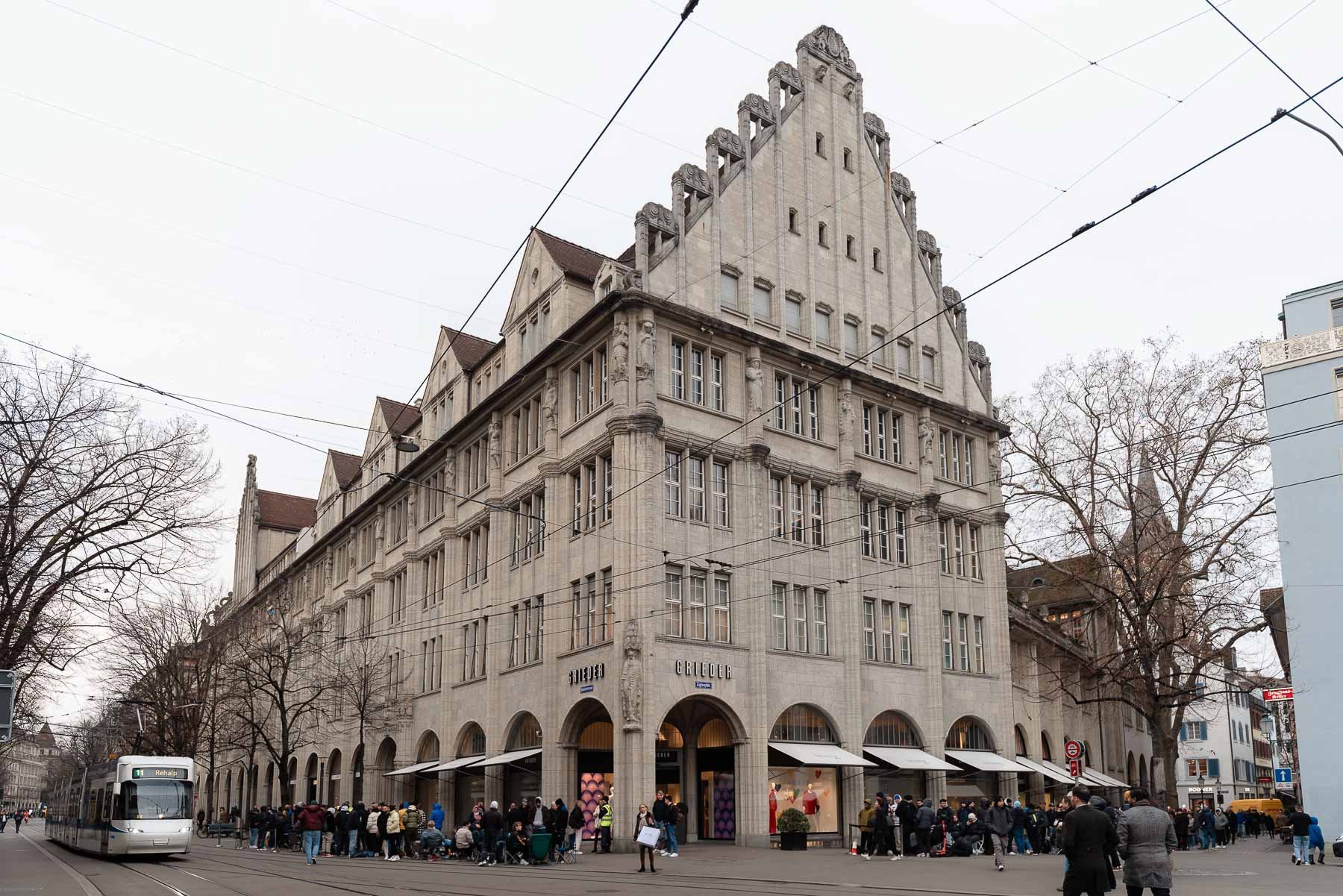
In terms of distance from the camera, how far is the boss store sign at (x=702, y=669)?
1369 inches

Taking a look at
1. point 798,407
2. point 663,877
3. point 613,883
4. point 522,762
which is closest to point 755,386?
point 798,407

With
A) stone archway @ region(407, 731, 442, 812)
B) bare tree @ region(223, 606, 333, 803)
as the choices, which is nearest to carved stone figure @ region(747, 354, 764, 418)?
stone archway @ region(407, 731, 442, 812)

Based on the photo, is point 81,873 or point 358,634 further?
point 358,634

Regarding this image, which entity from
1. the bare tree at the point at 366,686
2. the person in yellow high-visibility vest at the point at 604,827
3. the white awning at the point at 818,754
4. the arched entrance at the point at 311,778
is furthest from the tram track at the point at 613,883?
the arched entrance at the point at 311,778

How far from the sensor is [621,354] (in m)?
36.8

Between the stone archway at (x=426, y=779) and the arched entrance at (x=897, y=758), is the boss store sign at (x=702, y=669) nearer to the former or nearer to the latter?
the arched entrance at (x=897, y=758)

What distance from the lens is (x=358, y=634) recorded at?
2275 inches

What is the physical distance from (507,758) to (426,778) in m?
10.9

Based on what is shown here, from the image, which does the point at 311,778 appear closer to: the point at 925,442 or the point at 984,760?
the point at 984,760

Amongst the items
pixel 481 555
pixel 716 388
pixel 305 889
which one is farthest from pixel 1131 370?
pixel 305 889

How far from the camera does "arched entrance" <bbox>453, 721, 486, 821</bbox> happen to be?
4378 centimetres

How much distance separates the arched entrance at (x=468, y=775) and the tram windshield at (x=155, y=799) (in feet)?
33.5

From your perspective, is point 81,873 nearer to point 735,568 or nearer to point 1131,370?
point 735,568

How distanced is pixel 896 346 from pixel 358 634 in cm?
2878
